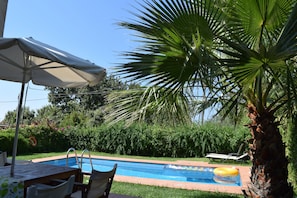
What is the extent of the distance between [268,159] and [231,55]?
1.99m

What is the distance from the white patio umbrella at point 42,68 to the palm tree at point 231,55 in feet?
2.27

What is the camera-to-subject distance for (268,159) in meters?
4.20

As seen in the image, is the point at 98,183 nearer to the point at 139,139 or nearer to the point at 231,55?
the point at 231,55

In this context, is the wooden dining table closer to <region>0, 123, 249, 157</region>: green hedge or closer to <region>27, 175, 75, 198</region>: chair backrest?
<region>27, 175, 75, 198</region>: chair backrest

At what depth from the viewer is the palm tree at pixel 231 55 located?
3.21 meters

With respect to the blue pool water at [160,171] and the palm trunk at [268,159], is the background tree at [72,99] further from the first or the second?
the palm trunk at [268,159]

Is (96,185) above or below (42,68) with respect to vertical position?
below

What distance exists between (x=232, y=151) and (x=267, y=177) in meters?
12.0

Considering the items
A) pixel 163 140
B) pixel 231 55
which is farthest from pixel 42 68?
pixel 163 140

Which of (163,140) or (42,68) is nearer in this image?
(42,68)

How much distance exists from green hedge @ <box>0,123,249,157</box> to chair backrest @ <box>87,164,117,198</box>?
10.6 m

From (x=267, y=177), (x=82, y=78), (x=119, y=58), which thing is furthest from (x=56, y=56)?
(x=267, y=177)

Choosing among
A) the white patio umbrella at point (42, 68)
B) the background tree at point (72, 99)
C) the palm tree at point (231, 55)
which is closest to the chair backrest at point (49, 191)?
the white patio umbrella at point (42, 68)

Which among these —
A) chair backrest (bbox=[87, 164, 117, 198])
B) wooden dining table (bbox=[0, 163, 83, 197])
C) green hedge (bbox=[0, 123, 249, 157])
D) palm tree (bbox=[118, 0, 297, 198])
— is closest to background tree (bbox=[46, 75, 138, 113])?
green hedge (bbox=[0, 123, 249, 157])
